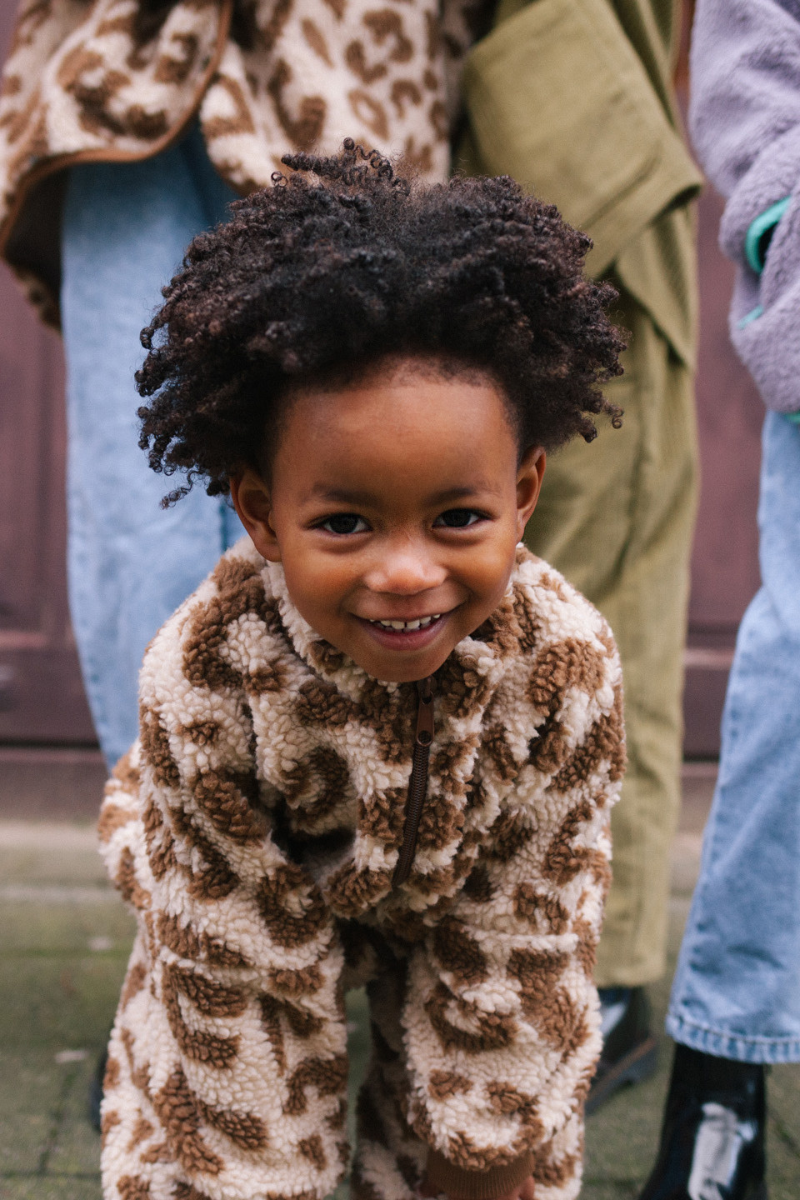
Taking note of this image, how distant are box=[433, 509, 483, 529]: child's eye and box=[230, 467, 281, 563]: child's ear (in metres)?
0.17

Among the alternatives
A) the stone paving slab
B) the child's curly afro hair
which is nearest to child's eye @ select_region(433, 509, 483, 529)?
the child's curly afro hair

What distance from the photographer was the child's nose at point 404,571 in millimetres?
944

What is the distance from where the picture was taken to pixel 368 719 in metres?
1.11

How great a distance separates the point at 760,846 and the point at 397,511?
2.41 ft

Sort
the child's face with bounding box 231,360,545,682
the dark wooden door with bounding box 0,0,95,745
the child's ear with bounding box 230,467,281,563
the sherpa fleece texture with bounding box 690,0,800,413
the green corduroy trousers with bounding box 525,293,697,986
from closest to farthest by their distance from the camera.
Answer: the child's face with bounding box 231,360,545,682, the child's ear with bounding box 230,467,281,563, the sherpa fleece texture with bounding box 690,0,800,413, the green corduroy trousers with bounding box 525,293,697,986, the dark wooden door with bounding box 0,0,95,745

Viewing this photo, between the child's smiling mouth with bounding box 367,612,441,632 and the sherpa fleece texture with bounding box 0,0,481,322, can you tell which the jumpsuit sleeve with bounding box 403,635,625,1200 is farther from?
the sherpa fleece texture with bounding box 0,0,481,322

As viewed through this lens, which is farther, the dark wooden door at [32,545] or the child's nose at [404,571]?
the dark wooden door at [32,545]

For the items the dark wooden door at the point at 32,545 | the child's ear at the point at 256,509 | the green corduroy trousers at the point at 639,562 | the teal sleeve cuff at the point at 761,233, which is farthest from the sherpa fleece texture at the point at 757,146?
the dark wooden door at the point at 32,545

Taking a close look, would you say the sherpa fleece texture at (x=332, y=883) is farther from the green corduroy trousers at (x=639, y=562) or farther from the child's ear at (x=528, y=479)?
the green corduroy trousers at (x=639, y=562)

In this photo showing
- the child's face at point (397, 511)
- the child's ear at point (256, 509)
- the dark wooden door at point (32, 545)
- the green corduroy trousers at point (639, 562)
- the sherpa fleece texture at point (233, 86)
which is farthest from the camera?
the dark wooden door at point (32, 545)

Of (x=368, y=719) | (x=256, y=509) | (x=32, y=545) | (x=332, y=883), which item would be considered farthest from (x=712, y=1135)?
(x=32, y=545)

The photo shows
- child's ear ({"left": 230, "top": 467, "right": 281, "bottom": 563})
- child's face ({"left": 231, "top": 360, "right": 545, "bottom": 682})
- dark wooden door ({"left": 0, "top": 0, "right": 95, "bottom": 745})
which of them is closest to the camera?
child's face ({"left": 231, "top": 360, "right": 545, "bottom": 682})

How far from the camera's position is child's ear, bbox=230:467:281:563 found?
42.1 inches

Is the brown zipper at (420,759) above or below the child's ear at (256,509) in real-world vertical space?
below
